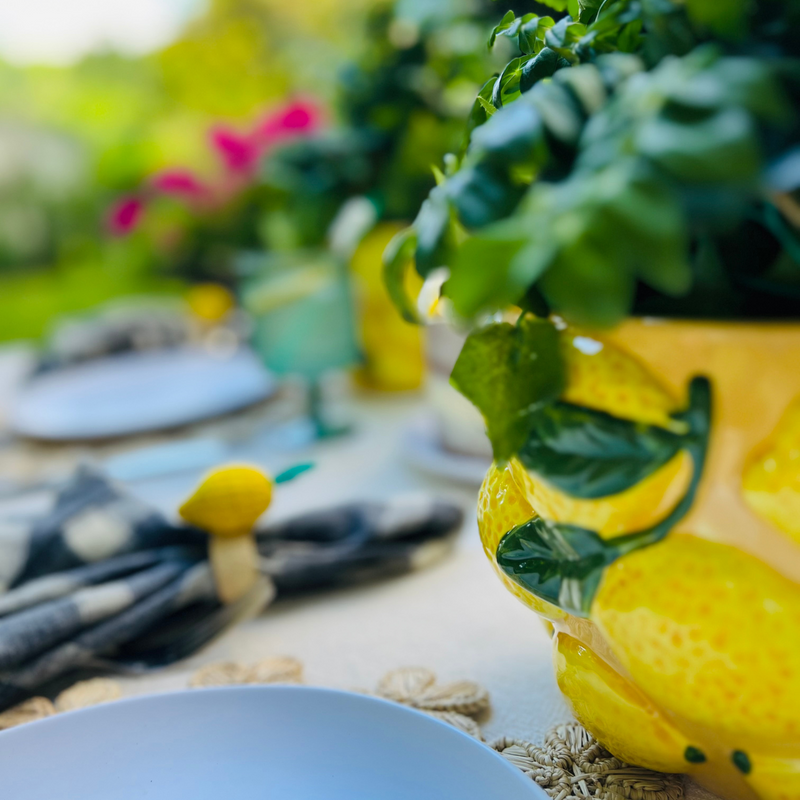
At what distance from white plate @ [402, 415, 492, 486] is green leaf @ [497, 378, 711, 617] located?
0.25 metres

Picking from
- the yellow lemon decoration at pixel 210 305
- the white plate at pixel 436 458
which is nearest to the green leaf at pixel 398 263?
the white plate at pixel 436 458

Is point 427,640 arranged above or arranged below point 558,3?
below

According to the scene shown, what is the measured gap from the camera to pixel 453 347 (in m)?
0.51

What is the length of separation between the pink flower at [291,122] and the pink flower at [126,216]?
290mm

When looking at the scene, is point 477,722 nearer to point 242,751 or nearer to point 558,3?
point 242,751

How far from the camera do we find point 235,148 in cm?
86

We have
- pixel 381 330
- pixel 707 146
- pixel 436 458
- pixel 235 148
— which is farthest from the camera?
pixel 235 148

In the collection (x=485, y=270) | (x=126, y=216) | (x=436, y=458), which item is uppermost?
(x=485, y=270)

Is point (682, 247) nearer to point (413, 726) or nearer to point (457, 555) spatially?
point (413, 726)

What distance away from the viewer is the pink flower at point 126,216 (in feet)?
3.44

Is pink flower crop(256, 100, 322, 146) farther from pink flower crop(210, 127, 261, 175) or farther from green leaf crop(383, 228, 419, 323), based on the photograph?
green leaf crop(383, 228, 419, 323)

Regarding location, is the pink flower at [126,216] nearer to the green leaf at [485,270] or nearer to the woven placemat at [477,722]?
the woven placemat at [477,722]

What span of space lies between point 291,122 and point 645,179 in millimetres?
727

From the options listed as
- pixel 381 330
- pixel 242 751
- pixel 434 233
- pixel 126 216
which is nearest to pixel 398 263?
pixel 434 233
